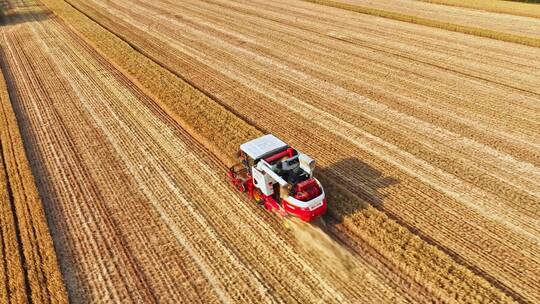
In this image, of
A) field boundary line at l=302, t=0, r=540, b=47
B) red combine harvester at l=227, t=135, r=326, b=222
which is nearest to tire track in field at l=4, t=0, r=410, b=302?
red combine harvester at l=227, t=135, r=326, b=222

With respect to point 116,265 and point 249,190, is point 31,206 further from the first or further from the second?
point 249,190

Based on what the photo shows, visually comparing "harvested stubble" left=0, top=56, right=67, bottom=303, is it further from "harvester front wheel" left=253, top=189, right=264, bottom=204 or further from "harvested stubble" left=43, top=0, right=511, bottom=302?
"harvested stubble" left=43, top=0, right=511, bottom=302

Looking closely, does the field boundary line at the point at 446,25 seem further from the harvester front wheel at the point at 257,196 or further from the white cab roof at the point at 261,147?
the harvester front wheel at the point at 257,196

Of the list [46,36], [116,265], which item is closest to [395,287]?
[116,265]

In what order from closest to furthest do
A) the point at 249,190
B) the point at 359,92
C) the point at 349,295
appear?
the point at 349,295
the point at 249,190
the point at 359,92

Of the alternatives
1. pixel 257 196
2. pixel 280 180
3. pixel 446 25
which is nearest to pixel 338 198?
pixel 257 196

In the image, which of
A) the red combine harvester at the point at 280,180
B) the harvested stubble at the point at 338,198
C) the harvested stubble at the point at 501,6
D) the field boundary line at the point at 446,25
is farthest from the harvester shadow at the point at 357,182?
the harvested stubble at the point at 501,6

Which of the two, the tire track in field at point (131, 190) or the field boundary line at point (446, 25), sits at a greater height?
the field boundary line at point (446, 25)
